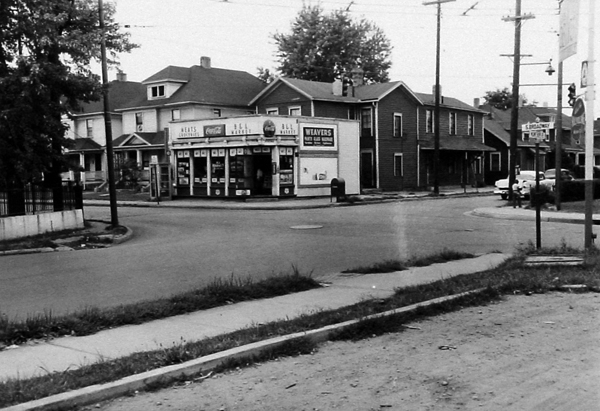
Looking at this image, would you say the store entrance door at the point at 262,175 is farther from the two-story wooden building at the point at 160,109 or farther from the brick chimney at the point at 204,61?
the brick chimney at the point at 204,61

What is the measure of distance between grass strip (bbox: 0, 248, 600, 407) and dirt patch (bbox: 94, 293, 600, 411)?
300mm

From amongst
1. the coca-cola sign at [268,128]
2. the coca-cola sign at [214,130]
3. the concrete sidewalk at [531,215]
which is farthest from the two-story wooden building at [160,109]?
the concrete sidewalk at [531,215]

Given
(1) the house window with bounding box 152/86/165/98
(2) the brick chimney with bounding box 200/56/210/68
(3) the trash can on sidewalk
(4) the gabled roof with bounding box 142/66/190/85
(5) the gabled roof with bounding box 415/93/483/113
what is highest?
(2) the brick chimney with bounding box 200/56/210/68

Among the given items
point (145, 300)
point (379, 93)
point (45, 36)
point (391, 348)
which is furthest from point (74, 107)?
point (379, 93)

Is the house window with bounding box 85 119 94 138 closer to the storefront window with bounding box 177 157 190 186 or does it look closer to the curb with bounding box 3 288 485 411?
the storefront window with bounding box 177 157 190 186

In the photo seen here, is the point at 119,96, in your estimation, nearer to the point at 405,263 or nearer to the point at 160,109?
the point at 160,109

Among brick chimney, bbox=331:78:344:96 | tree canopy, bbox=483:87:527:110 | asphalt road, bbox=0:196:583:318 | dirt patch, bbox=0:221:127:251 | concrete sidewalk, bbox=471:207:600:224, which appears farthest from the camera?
tree canopy, bbox=483:87:527:110

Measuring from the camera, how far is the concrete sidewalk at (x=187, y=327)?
633 cm

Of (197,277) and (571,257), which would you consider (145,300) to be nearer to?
(197,277)

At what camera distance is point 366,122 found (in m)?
47.7

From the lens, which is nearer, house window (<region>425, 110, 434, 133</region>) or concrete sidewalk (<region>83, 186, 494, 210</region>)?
concrete sidewalk (<region>83, 186, 494, 210</region>)

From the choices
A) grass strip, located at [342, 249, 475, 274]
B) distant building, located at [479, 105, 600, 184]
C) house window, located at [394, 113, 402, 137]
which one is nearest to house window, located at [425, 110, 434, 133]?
house window, located at [394, 113, 402, 137]

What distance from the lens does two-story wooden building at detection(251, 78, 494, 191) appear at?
4609 cm

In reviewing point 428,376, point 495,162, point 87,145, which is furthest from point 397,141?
point 428,376
